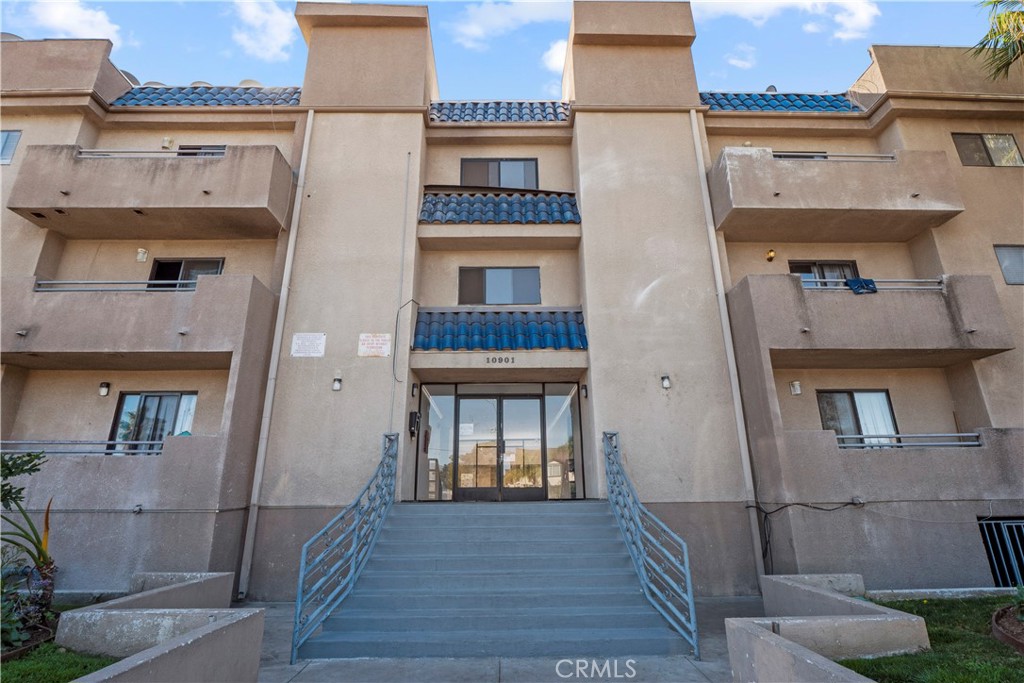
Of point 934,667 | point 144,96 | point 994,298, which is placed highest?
point 144,96

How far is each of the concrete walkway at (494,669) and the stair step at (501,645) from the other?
9 centimetres

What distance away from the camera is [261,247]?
36.0ft

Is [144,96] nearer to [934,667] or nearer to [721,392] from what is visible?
[721,392]

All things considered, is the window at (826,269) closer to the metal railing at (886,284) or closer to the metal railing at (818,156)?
the metal railing at (886,284)

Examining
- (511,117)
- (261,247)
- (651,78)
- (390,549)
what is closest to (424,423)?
(390,549)

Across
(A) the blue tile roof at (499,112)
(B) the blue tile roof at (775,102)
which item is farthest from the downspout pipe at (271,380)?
(B) the blue tile roof at (775,102)

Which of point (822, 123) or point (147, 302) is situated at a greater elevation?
point (822, 123)

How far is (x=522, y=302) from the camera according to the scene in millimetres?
11406

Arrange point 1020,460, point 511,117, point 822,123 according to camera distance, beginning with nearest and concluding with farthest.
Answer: point 1020,460
point 822,123
point 511,117

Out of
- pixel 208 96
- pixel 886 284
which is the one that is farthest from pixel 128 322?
pixel 886 284

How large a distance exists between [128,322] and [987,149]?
18863mm

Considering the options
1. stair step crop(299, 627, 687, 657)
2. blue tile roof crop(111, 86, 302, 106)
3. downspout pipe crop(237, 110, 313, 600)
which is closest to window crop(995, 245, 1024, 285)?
stair step crop(299, 627, 687, 657)

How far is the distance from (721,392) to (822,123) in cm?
769

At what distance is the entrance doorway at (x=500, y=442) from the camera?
35.3 feet
